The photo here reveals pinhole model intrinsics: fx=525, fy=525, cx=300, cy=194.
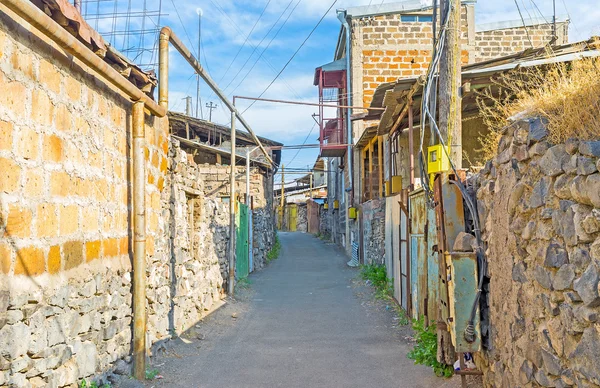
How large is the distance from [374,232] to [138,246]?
9.40 metres

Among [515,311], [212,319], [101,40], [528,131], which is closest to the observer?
[528,131]

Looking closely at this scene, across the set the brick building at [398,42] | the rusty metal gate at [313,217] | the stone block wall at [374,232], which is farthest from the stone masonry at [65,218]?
the rusty metal gate at [313,217]

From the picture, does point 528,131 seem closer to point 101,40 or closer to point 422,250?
point 101,40

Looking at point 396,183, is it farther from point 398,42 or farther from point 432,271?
point 398,42

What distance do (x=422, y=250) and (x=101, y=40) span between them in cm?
492

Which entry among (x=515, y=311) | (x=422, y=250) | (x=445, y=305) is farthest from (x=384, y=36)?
(x=515, y=311)

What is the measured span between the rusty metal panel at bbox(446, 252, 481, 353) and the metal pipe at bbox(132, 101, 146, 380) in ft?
10.2

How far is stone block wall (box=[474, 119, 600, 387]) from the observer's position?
8.73 feet

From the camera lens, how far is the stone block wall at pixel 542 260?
266cm

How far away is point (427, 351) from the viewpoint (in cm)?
607

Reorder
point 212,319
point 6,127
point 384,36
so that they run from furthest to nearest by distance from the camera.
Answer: point 384,36
point 212,319
point 6,127

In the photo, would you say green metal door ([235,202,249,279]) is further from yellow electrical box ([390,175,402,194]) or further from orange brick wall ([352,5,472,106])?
orange brick wall ([352,5,472,106])

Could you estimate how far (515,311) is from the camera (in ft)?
12.7

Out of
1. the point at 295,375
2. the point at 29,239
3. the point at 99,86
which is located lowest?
the point at 295,375
